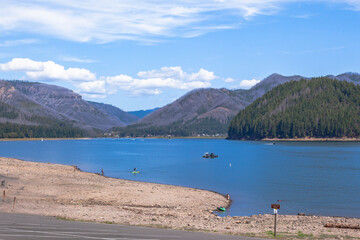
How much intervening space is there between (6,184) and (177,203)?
2855 cm

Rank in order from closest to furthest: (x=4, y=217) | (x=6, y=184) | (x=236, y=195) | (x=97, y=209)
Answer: (x=4, y=217)
(x=97, y=209)
(x=6, y=184)
(x=236, y=195)

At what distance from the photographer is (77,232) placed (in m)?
33.2

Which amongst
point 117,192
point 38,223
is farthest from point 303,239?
point 117,192

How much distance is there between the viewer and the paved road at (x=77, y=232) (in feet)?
102

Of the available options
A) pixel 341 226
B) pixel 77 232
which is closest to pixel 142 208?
pixel 77 232

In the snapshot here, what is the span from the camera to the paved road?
3112cm

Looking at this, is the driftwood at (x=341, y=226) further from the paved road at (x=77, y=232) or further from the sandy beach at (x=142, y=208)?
the paved road at (x=77, y=232)

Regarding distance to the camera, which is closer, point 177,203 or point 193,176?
point 177,203

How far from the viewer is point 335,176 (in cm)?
11481

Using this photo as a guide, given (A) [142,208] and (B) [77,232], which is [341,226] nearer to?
(A) [142,208]

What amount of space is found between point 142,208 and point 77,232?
81.8 feet

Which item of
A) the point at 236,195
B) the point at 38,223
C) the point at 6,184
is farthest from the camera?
the point at 236,195

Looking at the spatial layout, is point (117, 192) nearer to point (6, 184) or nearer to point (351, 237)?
point (6, 184)

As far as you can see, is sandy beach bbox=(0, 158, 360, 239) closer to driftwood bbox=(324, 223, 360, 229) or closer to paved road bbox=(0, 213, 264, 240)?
driftwood bbox=(324, 223, 360, 229)
